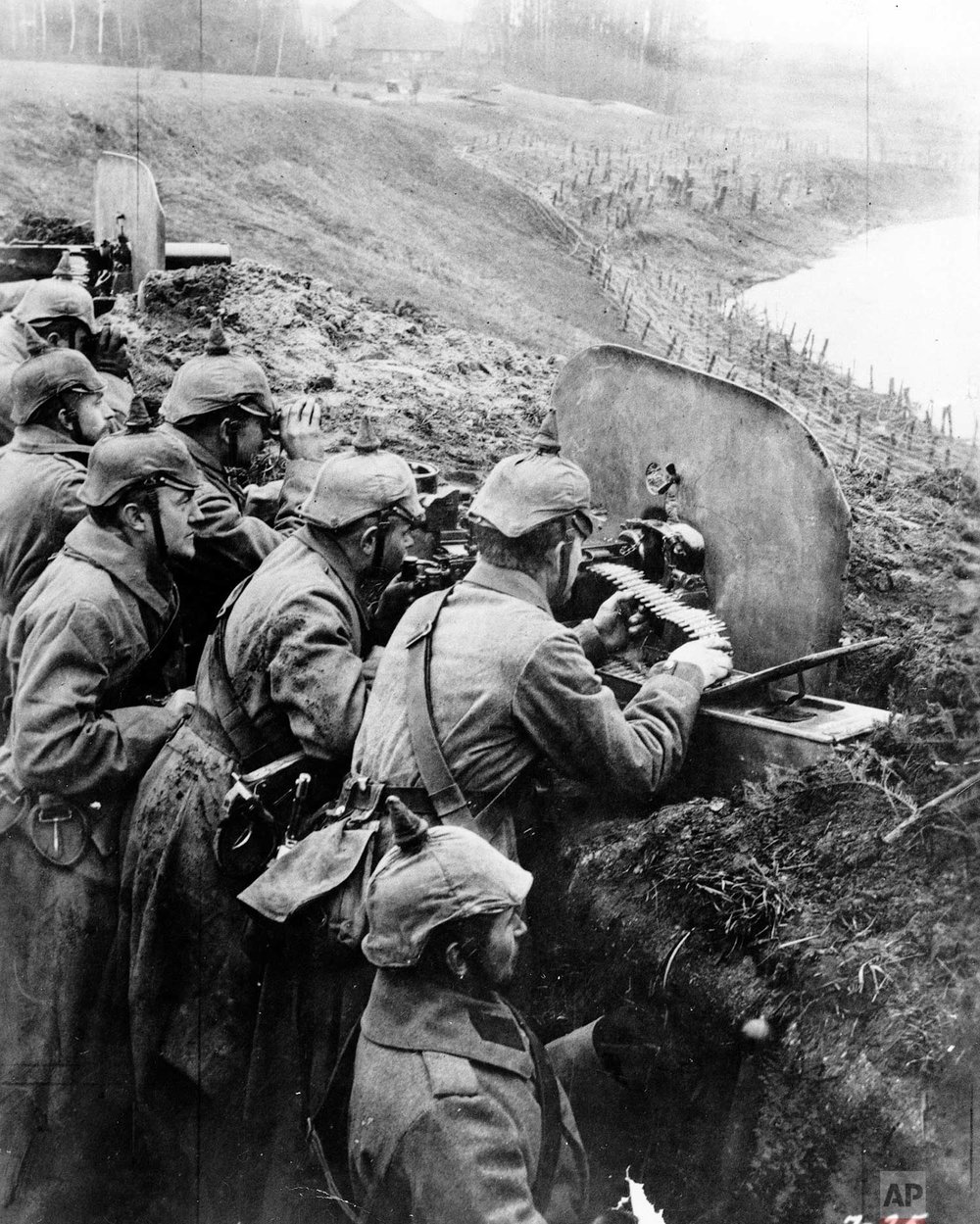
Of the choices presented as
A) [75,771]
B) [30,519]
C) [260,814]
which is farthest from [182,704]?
[30,519]

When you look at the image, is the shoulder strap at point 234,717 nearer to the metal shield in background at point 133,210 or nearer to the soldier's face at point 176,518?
the soldier's face at point 176,518

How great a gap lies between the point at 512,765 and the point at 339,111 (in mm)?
8296

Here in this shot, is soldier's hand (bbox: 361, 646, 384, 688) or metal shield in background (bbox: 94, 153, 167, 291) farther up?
metal shield in background (bbox: 94, 153, 167, 291)

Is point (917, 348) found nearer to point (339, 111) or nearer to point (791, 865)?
point (791, 865)

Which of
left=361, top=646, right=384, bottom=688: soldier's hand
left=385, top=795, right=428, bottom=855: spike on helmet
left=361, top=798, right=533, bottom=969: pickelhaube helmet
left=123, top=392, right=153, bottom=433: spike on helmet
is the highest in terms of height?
left=123, top=392, right=153, bottom=433: spike on helmet

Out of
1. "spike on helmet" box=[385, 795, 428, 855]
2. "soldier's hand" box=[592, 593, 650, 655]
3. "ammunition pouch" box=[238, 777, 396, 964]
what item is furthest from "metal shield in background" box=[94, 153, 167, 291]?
"spike on helmet" box=[385, 795, 428, 855]

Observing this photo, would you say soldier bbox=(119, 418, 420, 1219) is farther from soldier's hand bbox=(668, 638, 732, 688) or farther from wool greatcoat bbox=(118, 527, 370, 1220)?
soldier's hand bbox=(668, 638, 732, 688)

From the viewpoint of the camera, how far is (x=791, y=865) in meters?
3.48

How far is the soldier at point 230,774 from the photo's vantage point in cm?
382

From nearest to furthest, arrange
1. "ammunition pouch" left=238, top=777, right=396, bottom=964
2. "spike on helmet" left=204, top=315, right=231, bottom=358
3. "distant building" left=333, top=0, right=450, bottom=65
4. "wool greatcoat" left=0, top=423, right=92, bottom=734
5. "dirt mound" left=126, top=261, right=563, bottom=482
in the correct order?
"ammunition pouch" left=238, top=777, right=396, bottom=964
"wool greatcoat" left=0, top=423, right=92, bottom=734
"spike on helmet" left=204, top=315, right=231, bottom=358
"distant building" left=333, top=0, right=450, bottom=65
"dirt mound" left=126, top=261, right=563, bottom=482

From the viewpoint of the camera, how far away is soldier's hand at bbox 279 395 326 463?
548 centimetres

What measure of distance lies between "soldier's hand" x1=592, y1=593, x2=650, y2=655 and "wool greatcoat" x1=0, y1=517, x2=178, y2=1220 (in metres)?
1.44

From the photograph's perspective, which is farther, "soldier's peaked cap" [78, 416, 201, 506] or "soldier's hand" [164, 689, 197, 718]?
"soldier's hand" [164, 689, 197, 718]

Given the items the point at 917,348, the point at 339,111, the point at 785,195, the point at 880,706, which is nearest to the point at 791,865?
the point at 880,706
